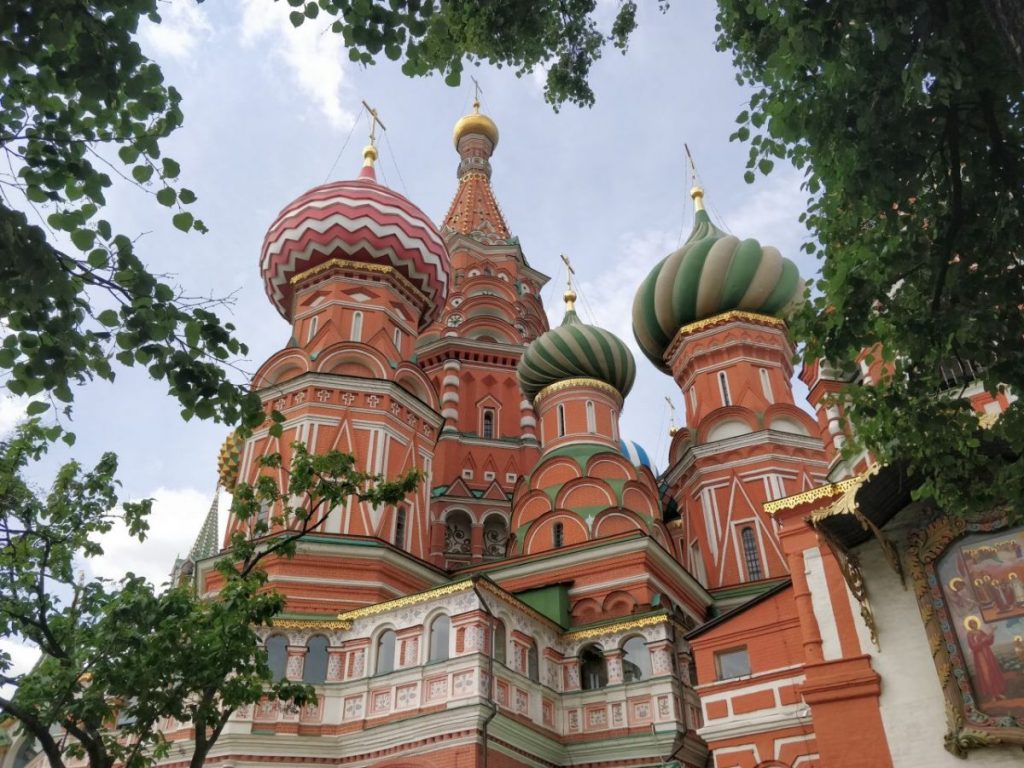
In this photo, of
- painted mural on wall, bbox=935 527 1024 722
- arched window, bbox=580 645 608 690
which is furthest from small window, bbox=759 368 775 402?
painted mural on wall, bbox=935 527 1024 722

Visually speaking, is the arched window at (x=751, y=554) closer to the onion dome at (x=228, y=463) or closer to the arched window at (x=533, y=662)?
the arched window at (x=533, y=662)

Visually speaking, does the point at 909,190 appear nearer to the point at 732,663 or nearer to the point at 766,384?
the point at 732,663

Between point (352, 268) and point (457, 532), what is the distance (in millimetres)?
7987

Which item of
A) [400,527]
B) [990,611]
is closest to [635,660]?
[400,527]

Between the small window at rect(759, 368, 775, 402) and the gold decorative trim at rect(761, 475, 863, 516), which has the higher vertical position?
the small window at rect(759, 368, 775, 402)

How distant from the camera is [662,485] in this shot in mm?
27406

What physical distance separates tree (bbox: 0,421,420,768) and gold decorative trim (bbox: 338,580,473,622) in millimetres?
6262

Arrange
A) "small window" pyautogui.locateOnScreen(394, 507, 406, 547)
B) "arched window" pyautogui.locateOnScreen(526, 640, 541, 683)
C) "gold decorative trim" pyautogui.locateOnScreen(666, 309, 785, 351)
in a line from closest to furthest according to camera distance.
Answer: "arched window" pyautogui.locateOnScreen(526, 640, 541, 683) < "small window" pyautogui.locateOnScreen(394, 507, 406, 547) < "gold decorative trim" pyautogui.locateOnScreen(666, 309, 785, 351)

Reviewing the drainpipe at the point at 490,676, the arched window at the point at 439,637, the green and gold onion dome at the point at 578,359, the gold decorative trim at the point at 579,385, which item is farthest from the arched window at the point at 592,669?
the green and gold onion dome at the point at 578,359

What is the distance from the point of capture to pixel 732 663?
14.2 metres

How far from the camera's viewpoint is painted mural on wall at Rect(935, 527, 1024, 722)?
1062 centimetres

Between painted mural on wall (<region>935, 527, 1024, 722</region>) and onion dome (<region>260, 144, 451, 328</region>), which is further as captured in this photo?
onion dome (<region>260, 144, 451, 328</region>)

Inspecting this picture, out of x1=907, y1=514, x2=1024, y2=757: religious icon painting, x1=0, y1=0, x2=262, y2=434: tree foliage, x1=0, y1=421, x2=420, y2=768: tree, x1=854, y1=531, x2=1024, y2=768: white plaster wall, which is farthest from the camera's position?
x1=854, y1=531, x2=1024, y2=768: white plaster wall

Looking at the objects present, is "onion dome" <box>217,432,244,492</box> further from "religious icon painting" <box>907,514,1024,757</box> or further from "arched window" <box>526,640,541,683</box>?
"religious icon painting" <box>907,514,1024,757</box>
